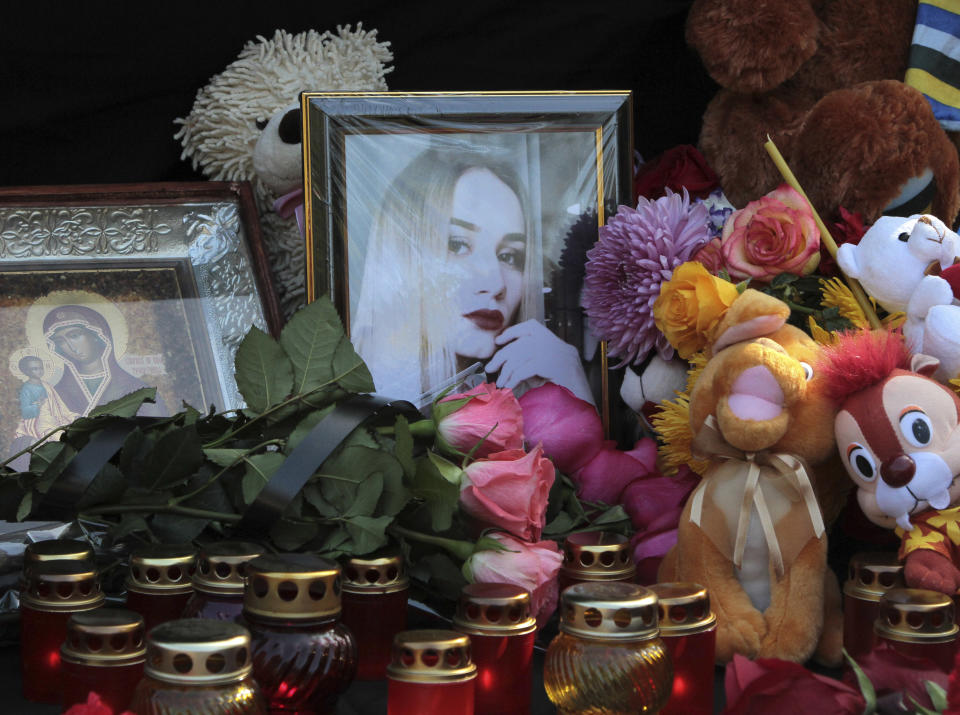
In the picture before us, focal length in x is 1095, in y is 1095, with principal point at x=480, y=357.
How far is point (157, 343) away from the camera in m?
0.94

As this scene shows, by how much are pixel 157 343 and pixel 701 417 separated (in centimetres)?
48

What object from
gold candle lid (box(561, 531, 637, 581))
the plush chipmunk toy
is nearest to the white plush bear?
the plush chipmunk toy

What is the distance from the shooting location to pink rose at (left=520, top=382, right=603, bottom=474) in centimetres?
82

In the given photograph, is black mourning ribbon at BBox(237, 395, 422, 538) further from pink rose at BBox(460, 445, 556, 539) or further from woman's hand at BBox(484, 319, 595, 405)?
woman's hand at BBox(484, 319, 595, 405)

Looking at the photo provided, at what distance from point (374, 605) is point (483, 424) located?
13 centimetres

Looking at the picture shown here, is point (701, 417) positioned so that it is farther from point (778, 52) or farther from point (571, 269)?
point (778, 52)

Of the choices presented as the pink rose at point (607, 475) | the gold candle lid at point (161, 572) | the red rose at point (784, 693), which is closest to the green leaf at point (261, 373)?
the gold candle lid at point (161, 572)

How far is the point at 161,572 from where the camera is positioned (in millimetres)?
616

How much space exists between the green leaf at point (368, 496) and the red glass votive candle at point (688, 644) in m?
0.17

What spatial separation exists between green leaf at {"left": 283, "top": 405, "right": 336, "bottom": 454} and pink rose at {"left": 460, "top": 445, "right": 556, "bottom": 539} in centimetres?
10

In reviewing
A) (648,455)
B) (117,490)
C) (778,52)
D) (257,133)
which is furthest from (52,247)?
(778,52)

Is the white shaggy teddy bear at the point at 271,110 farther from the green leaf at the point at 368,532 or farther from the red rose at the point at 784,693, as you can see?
the red rose at the point at 784,693

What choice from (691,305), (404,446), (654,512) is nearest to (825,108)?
(691,305)

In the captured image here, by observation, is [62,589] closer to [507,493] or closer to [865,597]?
[507,493]
